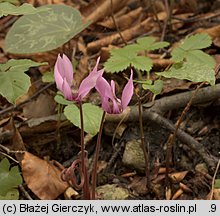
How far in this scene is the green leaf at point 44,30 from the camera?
7.67ft

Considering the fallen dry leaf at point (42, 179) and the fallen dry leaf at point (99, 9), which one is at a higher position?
the fallen dry leaf at point (99, 9)

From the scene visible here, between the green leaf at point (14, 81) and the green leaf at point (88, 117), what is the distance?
0.19 meters

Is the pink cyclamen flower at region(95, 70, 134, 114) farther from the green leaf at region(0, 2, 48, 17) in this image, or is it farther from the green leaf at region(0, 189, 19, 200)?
the green leaf at region(0, 189, 19, 200)

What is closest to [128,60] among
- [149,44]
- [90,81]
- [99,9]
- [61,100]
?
[149,44]

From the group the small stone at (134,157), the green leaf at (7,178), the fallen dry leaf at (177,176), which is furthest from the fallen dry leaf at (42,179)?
the fallen dry leaf at (177,176)

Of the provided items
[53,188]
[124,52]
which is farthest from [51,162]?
[124,52]

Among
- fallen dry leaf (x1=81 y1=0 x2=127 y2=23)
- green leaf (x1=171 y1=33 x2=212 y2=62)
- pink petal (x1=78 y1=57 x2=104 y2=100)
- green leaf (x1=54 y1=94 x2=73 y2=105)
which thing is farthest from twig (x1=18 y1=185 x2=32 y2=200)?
fallen dry leaf (x1=81 y1=0 x2=127 y2=23)

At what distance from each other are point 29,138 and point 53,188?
0.31m

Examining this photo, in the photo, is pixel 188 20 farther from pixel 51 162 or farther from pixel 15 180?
pixel 15 180

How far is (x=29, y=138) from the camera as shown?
2279 mm

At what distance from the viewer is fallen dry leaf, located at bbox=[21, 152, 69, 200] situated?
204 centimetres

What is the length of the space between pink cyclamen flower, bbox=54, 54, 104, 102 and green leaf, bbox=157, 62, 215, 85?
304 mm

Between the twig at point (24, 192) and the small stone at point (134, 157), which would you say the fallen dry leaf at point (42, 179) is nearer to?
the twig at point (24, 192)

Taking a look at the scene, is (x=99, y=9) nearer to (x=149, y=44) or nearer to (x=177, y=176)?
(x=149, y=44)
